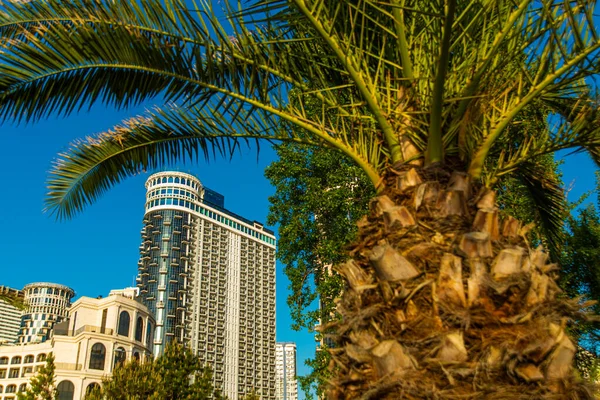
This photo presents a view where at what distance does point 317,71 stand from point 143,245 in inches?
3975

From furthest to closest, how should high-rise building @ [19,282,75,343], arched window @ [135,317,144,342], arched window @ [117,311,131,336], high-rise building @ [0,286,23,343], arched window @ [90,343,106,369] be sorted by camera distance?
high-rise building @ [0,286,23,343], high-rise building @ [19,282,75,343], arched window @ [135,317,144,342], arched window @ [117,311,131,336], arched window @ [90,343,106,369]

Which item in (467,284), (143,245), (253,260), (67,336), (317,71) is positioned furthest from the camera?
(253,260)

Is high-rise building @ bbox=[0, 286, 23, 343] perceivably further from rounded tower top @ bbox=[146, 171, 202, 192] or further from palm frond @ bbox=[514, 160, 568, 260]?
palm frond @ bbox=[514, 160, 568, 260]

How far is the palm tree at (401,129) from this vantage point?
9.69ft

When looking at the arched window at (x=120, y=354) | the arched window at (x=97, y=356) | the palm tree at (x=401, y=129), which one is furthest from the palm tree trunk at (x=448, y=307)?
the arched window at (x=120, y=354)

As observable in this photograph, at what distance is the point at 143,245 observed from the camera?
101 metres

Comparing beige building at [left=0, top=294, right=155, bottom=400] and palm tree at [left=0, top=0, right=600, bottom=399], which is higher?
beige building at [left=0, top=294, right=155, bottom=400]

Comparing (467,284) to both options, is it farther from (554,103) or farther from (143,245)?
(143,245)

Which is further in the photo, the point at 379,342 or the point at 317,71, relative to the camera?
the point at 317,71

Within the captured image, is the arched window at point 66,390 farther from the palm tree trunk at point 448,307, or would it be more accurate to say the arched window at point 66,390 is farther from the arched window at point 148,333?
the palm tree trunk at point 448,307

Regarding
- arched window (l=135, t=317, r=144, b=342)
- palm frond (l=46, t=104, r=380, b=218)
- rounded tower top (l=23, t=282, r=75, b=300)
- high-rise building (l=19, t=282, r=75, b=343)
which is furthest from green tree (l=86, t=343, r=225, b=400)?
rounded tower top (l=23, t=282, r=75, b=300)

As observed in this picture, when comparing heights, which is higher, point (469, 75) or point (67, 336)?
point (67, 336)

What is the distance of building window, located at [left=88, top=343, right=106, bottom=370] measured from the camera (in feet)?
171

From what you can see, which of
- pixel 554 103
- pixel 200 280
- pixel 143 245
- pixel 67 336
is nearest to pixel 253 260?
pixel 200 280
